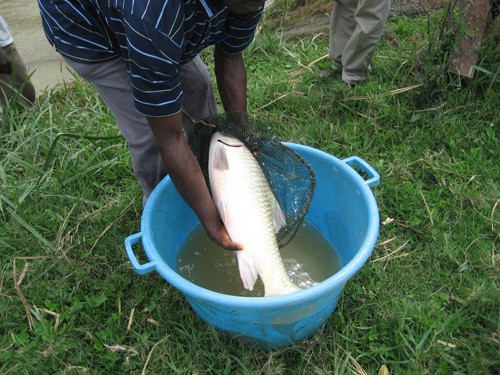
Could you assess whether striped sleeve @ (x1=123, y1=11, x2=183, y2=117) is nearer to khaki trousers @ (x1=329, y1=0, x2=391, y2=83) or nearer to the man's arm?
the man's arm

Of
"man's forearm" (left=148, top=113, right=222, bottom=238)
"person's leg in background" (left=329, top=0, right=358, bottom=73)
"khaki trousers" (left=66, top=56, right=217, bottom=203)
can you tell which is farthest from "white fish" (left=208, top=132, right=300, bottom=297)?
"person's leg in background" (left=329, top=0, right=358, bottom=73)

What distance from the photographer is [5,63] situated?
3027 millimetres

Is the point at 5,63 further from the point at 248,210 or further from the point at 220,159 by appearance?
the point at 248,210

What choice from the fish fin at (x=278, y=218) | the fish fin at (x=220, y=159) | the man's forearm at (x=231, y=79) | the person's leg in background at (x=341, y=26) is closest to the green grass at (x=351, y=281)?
the person's leg in background at (x=341, y=26)

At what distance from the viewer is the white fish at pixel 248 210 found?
1.66 m

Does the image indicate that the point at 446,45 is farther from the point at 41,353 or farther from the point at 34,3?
the point at 34,3

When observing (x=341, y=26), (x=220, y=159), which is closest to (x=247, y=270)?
(x=220, y=159)

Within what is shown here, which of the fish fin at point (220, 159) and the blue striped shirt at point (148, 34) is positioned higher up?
the blue striped shirt at point (148, 34)

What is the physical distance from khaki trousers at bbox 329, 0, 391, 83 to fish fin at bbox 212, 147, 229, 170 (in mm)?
1613

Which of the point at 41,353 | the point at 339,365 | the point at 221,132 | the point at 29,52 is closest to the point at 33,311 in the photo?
the point at 41,353

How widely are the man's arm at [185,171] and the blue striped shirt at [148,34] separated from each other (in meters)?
0.06

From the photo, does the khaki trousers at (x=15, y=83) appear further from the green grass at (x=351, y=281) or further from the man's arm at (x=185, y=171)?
the man's arm at (x=185, y=171)

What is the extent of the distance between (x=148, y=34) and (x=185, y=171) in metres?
A: 0.49

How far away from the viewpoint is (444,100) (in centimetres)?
287
